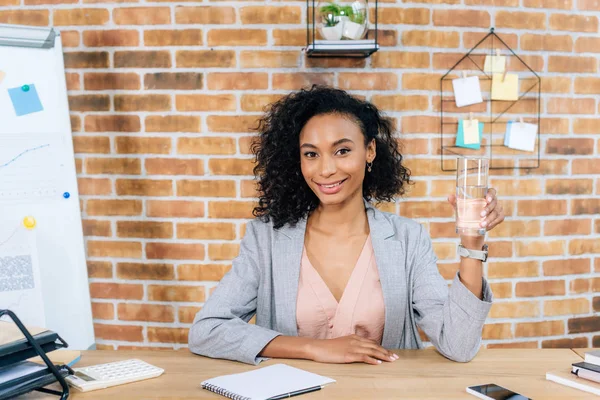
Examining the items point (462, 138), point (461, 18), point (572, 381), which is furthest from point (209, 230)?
point (572, 381)

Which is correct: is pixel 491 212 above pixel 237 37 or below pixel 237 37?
below

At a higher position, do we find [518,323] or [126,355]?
[126,355]

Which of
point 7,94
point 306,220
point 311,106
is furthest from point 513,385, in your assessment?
point 7,94

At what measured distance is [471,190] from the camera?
117 cm

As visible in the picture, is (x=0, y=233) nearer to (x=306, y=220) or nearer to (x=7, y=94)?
(x=7, y=94)

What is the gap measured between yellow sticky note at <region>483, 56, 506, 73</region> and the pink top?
3.61 ft

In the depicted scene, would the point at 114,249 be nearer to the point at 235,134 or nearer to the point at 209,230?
the point at 209,230

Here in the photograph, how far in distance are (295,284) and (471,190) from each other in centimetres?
61

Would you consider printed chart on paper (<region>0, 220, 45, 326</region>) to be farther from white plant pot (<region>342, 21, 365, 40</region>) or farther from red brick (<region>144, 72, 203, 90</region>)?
white plant pot (<region>342, 21, 365, 40</region>)

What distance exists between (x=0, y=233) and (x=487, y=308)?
5.06 feet

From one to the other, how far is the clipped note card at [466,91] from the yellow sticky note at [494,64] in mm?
72

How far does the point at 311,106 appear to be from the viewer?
1.67 metres

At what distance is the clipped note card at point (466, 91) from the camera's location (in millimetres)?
2148

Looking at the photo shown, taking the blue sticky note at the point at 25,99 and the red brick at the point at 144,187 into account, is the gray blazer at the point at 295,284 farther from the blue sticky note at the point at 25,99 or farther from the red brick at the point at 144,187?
the blue sticky note at the point at 25,99
